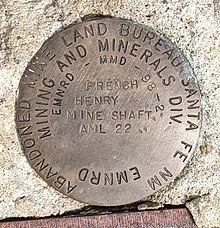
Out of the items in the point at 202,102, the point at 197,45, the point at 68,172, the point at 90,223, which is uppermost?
the point at 197,45

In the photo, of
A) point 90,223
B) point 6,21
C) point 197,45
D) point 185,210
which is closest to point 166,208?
point 185,210

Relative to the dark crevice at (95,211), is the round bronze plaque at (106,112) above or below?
above

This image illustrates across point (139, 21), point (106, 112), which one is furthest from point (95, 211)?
point (139, 21)

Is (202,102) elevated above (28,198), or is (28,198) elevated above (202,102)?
(202,102)

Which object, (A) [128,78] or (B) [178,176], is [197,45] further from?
(B) [178,176]

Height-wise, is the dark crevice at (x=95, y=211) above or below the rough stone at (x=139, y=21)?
Answer: below
